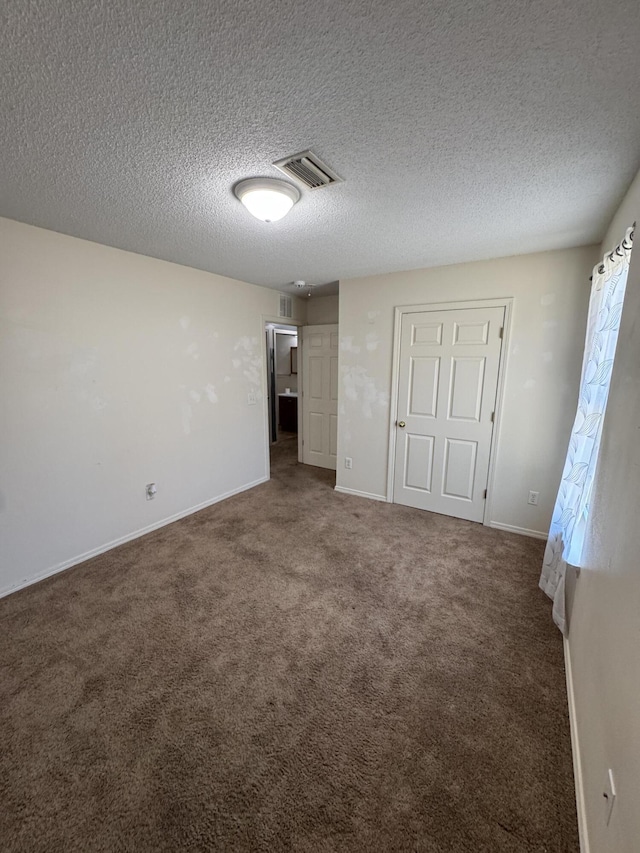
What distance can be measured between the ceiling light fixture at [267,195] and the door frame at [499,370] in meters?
1.79

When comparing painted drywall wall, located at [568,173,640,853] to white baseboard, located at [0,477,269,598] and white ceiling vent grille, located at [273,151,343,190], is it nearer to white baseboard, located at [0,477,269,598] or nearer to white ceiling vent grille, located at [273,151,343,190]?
white ceiling vent grille, located at [273,151,343,190]

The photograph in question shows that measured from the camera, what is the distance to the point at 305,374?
15.4 ft

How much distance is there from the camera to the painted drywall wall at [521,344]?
2652mm

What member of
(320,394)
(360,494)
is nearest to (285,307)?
(320,394)

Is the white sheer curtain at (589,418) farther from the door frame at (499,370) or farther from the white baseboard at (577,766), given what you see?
the door frame at (499,370)

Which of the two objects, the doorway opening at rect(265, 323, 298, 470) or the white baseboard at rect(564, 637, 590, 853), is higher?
the doorway opening at rect(265, 323, 298, 470)

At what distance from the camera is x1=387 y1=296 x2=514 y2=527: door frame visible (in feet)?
9.41

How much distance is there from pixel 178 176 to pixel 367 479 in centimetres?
304

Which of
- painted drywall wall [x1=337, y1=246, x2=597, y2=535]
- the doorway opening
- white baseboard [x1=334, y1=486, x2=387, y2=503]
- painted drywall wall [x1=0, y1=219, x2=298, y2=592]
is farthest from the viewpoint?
the doorway opening

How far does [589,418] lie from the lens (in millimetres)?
1779

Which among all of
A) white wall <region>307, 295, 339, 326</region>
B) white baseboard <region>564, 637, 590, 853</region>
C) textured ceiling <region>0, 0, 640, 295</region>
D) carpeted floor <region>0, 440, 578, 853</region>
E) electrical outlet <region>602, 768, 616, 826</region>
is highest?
textured ceiling <region>0, 0, 640, 295</region>

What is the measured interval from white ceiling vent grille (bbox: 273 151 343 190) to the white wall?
2754mm

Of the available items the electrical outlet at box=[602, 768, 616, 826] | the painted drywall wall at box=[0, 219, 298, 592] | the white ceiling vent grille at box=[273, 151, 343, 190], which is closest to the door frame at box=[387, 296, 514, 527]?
the painted drywall wall at box=[0, 219, 298, 592]

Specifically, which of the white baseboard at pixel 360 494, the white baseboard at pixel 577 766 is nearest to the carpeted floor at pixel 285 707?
the white baseboard at pixel 577 766
